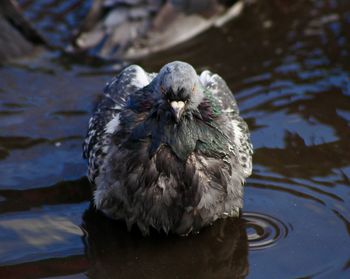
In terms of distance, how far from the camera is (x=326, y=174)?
5.96 meters

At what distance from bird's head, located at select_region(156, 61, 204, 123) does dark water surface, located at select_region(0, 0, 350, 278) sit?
1145 millimetres

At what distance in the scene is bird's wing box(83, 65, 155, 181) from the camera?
215 inches

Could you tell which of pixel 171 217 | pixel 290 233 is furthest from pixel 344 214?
pixel 171 217

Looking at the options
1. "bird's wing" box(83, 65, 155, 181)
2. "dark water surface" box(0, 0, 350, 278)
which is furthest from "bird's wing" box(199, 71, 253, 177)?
"bird's wing" box(83, 65, 155, 181)

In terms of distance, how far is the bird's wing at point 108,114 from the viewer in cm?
545

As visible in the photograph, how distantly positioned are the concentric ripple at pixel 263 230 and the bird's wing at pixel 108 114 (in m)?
1.26

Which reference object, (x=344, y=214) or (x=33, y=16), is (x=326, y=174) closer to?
(x=344, y=214)

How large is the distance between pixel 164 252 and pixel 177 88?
1307 millimetres

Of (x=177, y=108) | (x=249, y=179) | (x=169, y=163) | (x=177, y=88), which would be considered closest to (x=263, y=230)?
(x=249, y=179)

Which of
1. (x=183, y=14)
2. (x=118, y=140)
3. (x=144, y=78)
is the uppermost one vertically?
(x=183, y=14)

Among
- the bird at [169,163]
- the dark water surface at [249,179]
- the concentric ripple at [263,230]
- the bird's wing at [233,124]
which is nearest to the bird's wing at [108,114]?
the bird at [169,163]

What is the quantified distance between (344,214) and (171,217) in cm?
138

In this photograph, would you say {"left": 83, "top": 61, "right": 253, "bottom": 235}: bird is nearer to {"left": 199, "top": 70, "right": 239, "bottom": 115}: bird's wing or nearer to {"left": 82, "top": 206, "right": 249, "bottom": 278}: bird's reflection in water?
{"left": 82, "top": 206, "right": 249, "bottom": 278}: bird's reflection in water

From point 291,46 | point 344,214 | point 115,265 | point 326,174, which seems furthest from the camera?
point 291,46
